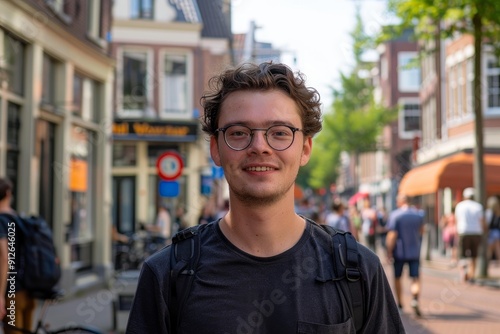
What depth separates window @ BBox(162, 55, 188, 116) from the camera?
94.8 feet

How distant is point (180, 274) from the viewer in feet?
7.19

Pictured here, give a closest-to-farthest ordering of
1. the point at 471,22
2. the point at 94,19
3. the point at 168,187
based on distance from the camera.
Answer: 1. the point at 168,187
2. the point at 94,19
3. the point at 471,22

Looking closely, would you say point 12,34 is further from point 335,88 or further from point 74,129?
point 335,88

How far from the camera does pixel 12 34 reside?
447 inches

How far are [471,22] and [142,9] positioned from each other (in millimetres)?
14481

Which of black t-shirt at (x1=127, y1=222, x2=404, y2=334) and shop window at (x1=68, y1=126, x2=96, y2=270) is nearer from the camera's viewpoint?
black t-shirt at (x1=127, y1=222, x2=404, y2=334)

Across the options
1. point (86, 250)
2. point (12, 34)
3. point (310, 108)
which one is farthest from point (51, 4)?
point (310, 108)

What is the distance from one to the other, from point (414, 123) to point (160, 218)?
119 feet

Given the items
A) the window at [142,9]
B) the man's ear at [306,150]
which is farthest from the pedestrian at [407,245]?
the window at [142,9]

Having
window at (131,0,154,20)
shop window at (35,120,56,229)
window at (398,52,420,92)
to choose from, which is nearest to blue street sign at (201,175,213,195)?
window at (131,0,154,20)

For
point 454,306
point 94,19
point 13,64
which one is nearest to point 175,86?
point 94,19

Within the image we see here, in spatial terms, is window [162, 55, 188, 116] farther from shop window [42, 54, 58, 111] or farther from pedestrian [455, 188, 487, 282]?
shop window [42, 54, 58, 111]

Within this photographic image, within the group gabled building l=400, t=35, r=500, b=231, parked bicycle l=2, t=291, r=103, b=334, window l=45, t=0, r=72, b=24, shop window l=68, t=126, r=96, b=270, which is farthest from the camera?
gabled building l=400, t=35, r=500, b=231

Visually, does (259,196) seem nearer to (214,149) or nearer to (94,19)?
(214,149)
